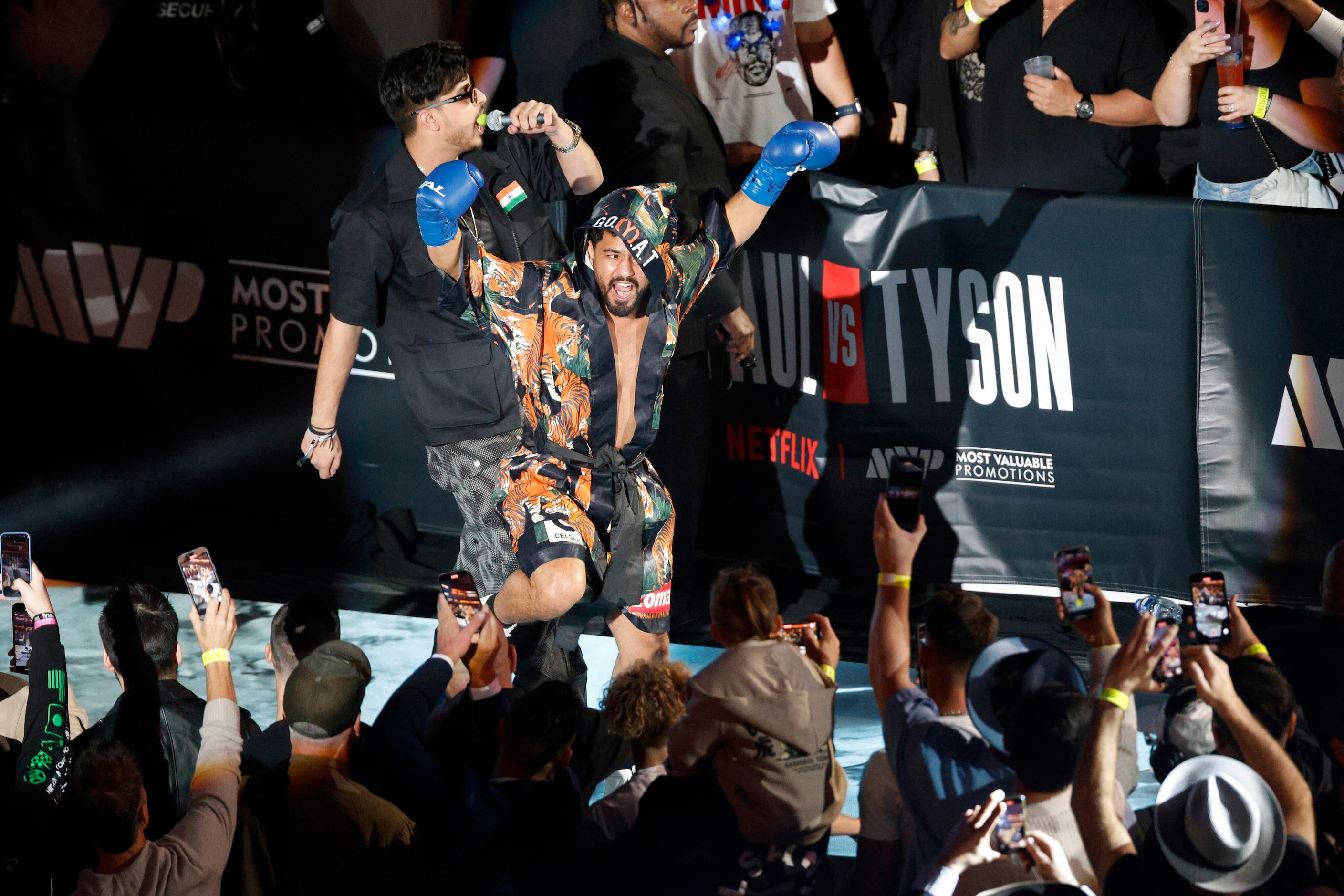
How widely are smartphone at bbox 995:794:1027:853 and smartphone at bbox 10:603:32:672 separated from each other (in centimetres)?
267

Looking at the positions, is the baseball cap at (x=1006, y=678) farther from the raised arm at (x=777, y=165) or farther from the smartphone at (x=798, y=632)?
the raised arm at (x=777, y=165)

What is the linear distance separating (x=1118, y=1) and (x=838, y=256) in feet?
4.95

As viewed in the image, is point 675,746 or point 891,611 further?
point 891,611

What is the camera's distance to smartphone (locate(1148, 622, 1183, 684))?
2.80 m

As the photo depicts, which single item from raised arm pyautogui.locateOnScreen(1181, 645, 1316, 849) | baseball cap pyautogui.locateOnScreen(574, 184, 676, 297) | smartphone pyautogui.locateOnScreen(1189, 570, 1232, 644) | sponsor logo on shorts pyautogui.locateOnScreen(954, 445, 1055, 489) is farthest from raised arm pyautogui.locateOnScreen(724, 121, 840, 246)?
raised arm pyautogui.locateOnScreen(1181, 645, 1316, 849)

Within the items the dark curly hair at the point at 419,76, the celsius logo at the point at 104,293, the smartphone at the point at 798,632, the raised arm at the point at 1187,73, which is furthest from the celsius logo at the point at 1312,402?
the celsius logo at the point at 104,293

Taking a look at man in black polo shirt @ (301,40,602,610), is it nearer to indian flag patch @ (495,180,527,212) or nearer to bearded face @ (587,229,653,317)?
indian flag patch @ (495,180,527,212)

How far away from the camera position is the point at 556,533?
4.00 meters

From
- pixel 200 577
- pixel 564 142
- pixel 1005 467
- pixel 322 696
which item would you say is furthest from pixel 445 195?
pixel 1005 467

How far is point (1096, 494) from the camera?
4883 mm

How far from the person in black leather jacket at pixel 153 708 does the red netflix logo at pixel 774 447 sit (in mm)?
2320

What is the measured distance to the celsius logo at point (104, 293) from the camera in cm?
598

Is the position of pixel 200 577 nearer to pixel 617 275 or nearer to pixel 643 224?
pixel 617 275

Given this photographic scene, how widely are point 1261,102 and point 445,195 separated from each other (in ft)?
9.53
